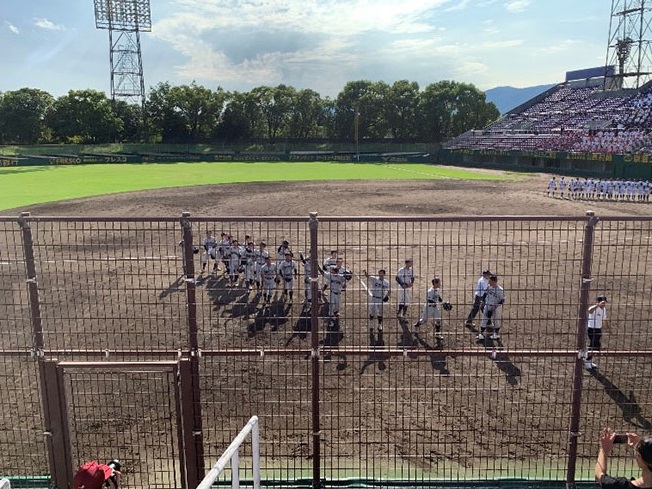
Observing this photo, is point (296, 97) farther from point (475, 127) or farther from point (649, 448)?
point (649, 448)

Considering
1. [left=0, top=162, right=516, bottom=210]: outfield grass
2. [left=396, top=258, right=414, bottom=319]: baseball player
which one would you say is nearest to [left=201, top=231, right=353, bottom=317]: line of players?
[left=396, top=258, right=414, bottom=319]: baseball player

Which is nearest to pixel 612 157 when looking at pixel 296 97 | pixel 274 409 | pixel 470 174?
pixel 470 174

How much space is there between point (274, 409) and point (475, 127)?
98.3 meters

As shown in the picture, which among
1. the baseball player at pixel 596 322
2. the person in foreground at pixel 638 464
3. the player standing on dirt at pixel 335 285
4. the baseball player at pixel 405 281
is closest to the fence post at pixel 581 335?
the person in foreground at pixel 638 464

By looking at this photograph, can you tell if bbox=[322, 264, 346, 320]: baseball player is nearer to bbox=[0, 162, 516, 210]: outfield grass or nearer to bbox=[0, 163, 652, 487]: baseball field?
bbox=[0, 163, 652, 487]: baseball field

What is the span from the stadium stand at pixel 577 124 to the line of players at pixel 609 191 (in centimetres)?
1180

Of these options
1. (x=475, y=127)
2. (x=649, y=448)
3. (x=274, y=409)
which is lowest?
(x=274, y=409)

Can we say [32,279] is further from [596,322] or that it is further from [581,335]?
[596,322]

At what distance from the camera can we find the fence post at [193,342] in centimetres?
548

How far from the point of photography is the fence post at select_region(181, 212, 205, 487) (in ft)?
18.0

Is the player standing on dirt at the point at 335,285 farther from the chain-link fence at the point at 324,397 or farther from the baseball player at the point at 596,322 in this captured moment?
the baseball player at the point at 596,322

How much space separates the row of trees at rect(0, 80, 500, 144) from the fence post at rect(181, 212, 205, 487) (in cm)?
8656

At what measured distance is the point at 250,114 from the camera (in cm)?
10062

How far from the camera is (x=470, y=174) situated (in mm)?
55688
